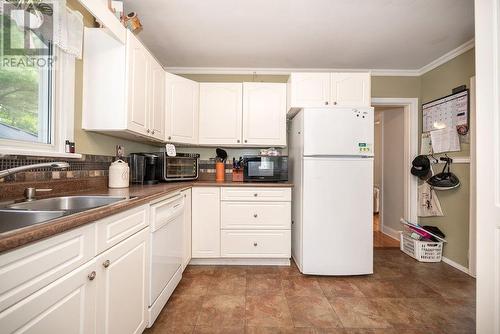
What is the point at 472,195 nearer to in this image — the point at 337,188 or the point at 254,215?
the point at 337,188

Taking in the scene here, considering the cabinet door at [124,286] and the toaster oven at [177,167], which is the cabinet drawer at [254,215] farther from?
the cabinet door at [124,286]

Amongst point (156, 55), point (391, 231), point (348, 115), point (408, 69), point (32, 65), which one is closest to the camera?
point (32, 65)

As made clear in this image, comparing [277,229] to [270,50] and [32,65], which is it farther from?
[32,65]

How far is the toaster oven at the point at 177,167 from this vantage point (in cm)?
235

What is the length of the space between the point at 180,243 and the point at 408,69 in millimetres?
3481

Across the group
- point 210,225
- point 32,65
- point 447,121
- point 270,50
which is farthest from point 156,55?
point 447,121

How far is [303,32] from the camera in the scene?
2250 mm

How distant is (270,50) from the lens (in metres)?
2.58

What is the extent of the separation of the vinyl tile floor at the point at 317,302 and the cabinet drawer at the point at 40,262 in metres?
Result: 1.03

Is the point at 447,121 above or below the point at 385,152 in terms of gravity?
above

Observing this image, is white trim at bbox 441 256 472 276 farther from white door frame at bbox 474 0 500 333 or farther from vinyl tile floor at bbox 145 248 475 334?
white door frame at bbox 474 0 500 333

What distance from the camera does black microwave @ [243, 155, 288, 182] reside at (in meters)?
2.64

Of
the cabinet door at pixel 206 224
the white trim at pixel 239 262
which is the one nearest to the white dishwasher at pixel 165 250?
the cabinet door at pixel 206 224

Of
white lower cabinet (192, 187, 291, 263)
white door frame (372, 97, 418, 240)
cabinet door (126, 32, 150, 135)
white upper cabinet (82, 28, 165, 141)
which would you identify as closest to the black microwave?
white lower cabinet (192, 187, 291, 263)
